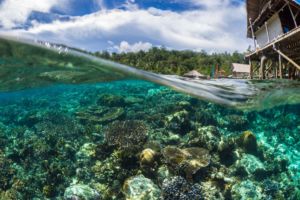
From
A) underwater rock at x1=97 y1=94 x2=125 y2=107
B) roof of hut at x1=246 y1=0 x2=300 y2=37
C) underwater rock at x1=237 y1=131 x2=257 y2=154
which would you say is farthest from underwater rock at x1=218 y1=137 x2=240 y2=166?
roof of hut at x1=246 y1=0 x2=300 y2=37

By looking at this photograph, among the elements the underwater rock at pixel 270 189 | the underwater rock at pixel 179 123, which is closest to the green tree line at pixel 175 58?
the underwater rock at pixel 179 123

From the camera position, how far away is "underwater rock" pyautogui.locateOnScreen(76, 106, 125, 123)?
52.1 feet

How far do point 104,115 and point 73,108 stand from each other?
6.66 m

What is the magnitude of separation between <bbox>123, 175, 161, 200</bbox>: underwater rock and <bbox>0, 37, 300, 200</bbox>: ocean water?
1.4 inches

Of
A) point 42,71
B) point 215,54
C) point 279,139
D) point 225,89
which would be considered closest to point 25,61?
point 42,71

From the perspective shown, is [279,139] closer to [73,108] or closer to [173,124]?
[173,124]

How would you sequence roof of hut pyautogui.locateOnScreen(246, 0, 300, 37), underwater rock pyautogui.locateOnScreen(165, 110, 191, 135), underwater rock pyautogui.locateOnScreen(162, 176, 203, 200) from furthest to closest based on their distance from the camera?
1. roof of hut pyautogui.locateOnScreen(246, 0, 300, 37)
2. underwater rock pyautogui.locateOnScreen(165, 110, 191, 135)
3. underwater rock pyautogui.locateOnScreen(162, 176, 203, 200)

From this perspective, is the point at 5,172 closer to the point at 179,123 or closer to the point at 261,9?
the point at 179,123

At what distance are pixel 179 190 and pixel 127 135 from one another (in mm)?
3728

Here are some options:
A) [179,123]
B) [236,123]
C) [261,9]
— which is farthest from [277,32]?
[179,123]

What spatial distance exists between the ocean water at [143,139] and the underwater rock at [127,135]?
0.04 meters

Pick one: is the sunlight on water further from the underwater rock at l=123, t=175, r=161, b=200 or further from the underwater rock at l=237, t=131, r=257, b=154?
the underwater rock at l=123, t=175, r=161, b=200

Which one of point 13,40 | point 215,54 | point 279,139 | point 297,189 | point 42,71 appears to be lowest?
point 297,189

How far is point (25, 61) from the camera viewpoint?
14.5 metres
